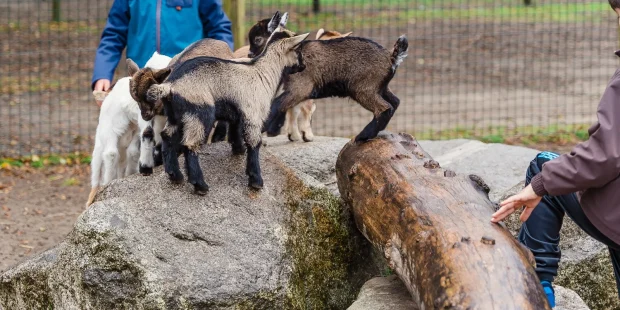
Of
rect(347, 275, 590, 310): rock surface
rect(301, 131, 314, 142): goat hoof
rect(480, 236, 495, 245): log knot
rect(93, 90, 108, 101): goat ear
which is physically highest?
rect(93, 90, 108, 101): goat ear

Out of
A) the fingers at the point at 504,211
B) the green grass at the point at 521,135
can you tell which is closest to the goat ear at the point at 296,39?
the fingers at the point at 504,211

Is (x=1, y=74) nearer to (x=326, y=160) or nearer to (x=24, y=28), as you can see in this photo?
(x=24, y=28)

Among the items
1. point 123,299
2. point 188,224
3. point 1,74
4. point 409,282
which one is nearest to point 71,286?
point 123,299

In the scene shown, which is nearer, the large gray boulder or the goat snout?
the large gray boulder

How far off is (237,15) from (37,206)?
105 inches

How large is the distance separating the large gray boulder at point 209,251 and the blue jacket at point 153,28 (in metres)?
1.31

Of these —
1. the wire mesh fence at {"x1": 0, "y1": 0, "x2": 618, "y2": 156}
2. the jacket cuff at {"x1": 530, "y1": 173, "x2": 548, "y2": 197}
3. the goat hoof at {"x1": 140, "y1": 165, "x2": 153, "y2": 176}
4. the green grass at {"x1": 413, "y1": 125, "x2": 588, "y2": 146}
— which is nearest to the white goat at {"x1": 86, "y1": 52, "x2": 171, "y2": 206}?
the goat hoof at {"x1": 140, "y1": 165, "x2": 153, "y2": 176}

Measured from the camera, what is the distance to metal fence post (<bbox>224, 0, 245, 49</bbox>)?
28.7 ft

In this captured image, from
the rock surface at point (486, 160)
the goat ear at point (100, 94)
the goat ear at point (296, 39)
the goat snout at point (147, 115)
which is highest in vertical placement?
the goat ear at point (296, 39)

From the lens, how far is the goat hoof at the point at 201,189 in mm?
4646

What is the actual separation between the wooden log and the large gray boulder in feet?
1.03

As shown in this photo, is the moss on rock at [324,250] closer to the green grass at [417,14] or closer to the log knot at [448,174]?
the log knot at [448,174]

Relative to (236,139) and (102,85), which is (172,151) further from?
(102,85)

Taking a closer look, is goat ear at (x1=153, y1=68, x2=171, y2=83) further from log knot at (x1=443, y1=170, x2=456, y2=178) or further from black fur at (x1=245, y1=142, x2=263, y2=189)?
→ log knot at (x1=443, y1=170, x2=456, y2=178)
